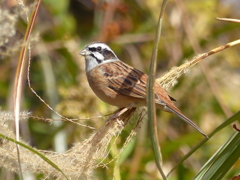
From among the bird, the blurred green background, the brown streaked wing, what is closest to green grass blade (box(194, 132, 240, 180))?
the bird

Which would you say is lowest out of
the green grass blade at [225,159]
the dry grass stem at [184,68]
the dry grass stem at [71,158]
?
the green grass blade at [225,159]

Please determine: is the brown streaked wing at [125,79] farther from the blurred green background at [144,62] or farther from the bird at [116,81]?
the blurred green background at [144,62]

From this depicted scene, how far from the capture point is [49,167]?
5.64ft

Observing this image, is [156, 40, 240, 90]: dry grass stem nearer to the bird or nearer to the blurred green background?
the bird

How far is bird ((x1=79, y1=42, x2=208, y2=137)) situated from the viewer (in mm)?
2528

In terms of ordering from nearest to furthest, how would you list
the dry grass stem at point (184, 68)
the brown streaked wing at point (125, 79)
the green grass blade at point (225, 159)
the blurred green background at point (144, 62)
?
the green grass blade at point (225, 159) < the dry grass stem at point (184, 68) < the brown streaked wing at point (125, 79) < the blurred green background at point (144, 62)

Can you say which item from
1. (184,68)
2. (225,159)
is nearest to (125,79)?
(184,68)

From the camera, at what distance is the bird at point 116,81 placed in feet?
8.30

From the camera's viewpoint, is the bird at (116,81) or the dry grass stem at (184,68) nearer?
the dry grass stem at (184,68)

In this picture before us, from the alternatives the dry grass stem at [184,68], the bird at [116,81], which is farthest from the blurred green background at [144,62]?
the dry grass stem at [184,68]

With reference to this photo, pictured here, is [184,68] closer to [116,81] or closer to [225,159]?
[225,159]

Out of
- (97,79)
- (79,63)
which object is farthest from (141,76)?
(79,63)

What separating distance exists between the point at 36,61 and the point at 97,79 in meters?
2.08

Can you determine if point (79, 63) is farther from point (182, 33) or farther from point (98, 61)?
point (182, 33)
